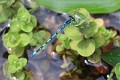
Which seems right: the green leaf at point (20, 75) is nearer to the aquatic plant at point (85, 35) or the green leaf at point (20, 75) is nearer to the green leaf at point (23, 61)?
the green leaf at point (23, 61)

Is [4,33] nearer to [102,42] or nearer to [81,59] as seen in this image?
[81,59]

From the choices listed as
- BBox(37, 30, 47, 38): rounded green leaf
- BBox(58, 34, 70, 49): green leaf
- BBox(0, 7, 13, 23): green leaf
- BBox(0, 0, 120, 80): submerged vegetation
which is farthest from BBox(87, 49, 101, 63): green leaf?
BBox(0, 7, 13, 23): green leaf

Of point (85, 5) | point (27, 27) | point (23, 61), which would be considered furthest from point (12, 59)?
point (85, 5)

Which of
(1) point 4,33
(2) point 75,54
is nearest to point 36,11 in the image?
(1) point 4,33

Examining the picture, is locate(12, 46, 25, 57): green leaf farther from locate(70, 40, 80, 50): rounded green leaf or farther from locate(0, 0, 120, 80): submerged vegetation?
locate(70, 40, 80, 50): rounded green leaf

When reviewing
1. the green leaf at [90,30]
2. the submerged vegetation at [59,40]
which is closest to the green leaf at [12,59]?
the submerged vegetation at [59,40]

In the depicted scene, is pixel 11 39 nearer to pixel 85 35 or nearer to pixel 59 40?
pixel 59 40
